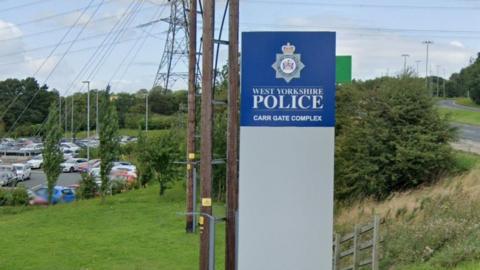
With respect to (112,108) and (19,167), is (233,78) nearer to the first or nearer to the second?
(112,108)

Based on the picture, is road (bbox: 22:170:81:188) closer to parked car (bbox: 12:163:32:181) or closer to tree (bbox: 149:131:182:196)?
parked car (bbox: 12:163:32:181)

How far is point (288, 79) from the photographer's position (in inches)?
316

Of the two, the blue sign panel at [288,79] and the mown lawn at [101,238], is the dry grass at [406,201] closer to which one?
the mown lawn at [101,238]

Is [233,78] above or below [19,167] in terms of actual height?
above

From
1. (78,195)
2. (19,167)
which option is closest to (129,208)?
(78,195)

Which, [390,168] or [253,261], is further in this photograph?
[390,168]

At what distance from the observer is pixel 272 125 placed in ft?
26.6

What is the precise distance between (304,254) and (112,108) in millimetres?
24632

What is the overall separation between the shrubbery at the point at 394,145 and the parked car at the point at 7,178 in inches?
1254

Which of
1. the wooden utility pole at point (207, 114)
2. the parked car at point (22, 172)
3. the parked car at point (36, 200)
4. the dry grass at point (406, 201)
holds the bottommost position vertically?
the parked car at point (22, 172)

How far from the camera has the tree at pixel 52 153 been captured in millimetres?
33656

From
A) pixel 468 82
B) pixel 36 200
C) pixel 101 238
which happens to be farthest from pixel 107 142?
pixel 468 82

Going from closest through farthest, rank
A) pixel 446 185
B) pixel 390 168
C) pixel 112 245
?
pixel 112 245
pixel 446 185
pixel 390 168

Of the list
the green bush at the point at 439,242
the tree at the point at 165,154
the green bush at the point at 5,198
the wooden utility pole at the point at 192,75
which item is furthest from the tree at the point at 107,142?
the green bush at the point at 439,242
